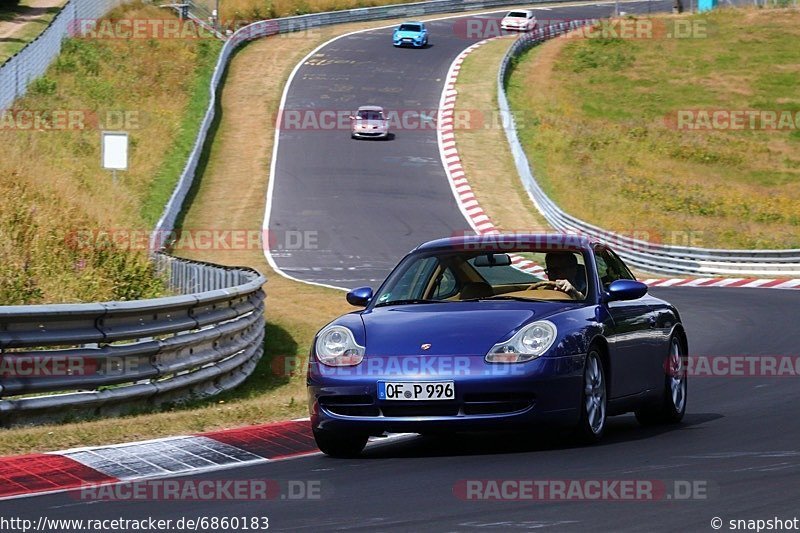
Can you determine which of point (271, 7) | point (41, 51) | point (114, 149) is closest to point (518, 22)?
point (271, 7)

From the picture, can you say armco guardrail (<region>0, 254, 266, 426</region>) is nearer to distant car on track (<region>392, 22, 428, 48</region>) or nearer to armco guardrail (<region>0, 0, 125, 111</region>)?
armco guardrail (<region>0, 0, 125, 111</region>)

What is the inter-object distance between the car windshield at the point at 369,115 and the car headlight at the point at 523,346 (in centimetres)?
3947

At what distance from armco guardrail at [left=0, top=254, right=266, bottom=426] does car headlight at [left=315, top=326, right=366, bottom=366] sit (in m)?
2.33

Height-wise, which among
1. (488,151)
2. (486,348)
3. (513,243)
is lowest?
(488,151)

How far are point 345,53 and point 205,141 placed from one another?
17.9 m

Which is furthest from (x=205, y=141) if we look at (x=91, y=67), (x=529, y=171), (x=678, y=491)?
(x=678, y=491)

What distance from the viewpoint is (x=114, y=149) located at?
29047 mm

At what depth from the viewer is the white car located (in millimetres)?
69625

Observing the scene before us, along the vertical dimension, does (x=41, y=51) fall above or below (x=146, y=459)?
above

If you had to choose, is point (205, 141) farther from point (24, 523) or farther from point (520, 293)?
point (24, 523)

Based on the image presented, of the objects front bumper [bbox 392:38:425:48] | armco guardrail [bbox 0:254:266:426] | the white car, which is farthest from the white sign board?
the white car

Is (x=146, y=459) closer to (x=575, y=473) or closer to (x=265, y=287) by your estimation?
(x=575, y=473)

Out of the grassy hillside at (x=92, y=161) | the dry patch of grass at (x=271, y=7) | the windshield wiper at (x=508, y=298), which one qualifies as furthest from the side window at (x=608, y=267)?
the dry patch of grass at (x=271, y=7)

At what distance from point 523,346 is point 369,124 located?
39.5 meters
